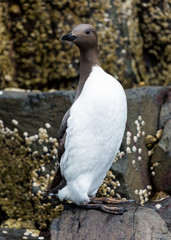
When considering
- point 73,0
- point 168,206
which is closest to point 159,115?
point 168,206

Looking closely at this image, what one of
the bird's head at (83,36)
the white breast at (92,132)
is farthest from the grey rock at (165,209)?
the bird's head at (83,36)

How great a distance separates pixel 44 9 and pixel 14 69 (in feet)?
3.12

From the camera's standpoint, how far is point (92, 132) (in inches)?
122

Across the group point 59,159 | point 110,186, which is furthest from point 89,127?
point 110,186

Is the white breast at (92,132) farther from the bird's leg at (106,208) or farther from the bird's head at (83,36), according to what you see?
the bird's head at (83,36)

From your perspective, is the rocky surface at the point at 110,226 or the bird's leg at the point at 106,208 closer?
the rocky surface at the point at 110,226

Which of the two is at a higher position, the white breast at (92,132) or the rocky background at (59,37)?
the rocky background at (59,37)

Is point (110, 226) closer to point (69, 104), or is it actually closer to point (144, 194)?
point (144, 194)

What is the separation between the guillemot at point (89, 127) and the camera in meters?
3.08

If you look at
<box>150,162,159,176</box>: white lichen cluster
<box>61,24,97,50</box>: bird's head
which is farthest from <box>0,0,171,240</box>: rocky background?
<box>61,24,97,50</box>: bird's head

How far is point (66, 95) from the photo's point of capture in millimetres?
4285

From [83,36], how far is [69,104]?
1221 mm

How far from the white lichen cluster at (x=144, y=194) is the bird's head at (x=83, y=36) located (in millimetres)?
1862

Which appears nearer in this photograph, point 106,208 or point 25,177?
point 106,208
